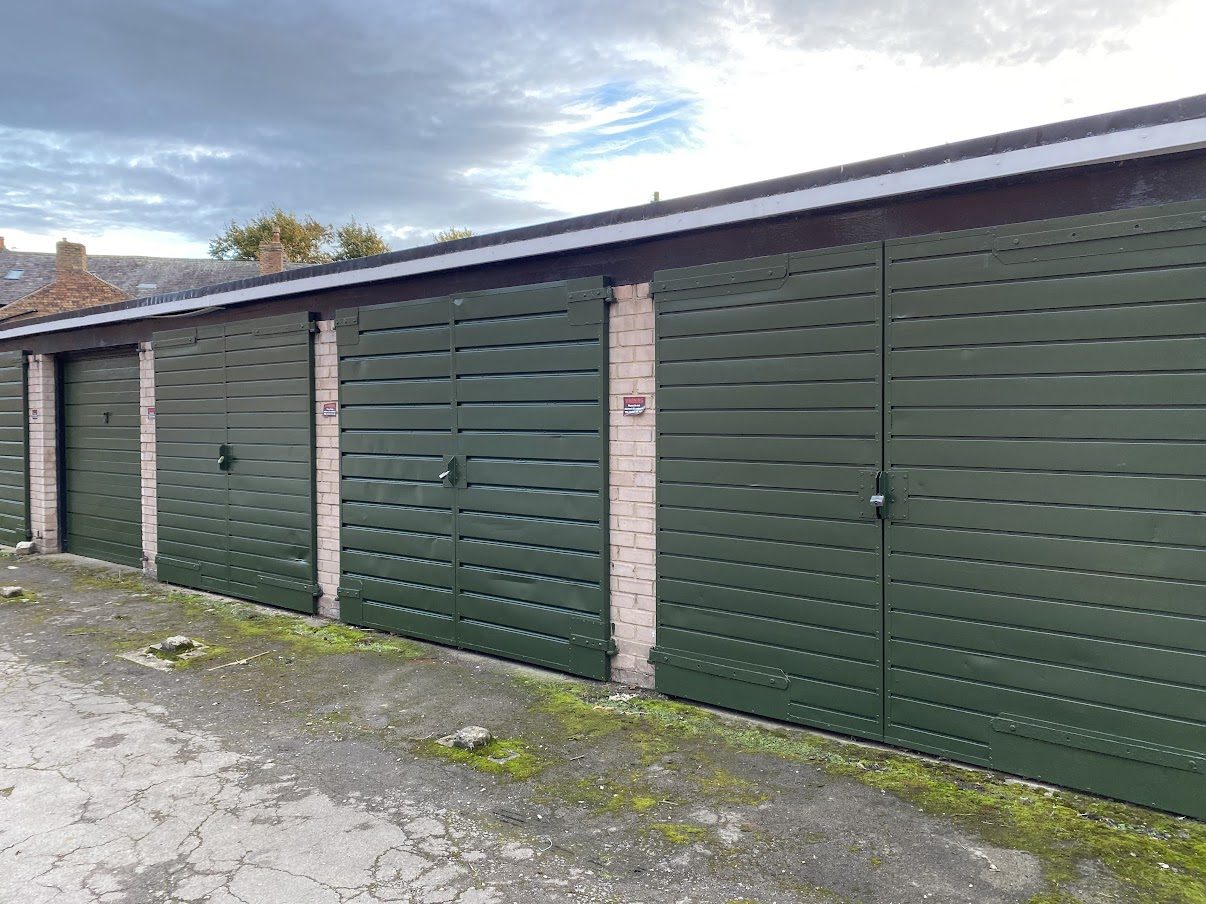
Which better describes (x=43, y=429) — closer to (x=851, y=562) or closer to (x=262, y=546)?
(x=262, y=546)

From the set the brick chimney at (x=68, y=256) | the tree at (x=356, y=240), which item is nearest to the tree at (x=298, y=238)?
the tree at (x=356, y=240)

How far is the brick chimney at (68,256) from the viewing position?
30.2m

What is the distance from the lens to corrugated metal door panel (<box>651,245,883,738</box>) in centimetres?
429

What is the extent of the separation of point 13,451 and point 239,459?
5.79m

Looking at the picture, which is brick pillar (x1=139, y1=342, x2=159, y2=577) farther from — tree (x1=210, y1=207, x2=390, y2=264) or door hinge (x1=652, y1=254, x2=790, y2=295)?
tree (x1=210, y1=207, x2=390, y2=264)

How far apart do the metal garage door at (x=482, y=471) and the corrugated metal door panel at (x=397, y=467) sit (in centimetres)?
1

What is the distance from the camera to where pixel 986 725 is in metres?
3.96

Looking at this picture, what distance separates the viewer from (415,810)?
3.68 metres

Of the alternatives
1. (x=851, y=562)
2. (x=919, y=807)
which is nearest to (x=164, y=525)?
(x=851, y=562)

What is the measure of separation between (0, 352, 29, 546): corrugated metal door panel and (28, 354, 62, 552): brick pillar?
0.16m

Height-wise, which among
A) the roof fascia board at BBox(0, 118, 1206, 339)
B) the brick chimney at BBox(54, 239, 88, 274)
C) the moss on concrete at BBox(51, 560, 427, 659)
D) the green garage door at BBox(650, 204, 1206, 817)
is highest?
the brick chimney at BBox(54, 239, 88, 274)

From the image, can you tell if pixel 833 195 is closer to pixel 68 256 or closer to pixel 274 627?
pixel 274 627

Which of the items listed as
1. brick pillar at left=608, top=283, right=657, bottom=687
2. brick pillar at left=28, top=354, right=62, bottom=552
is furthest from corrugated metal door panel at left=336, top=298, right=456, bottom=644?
brick pillar at left=28, top=354, right=62, bottom=552

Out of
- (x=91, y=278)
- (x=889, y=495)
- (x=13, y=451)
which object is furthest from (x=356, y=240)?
(x=889, y=495)
